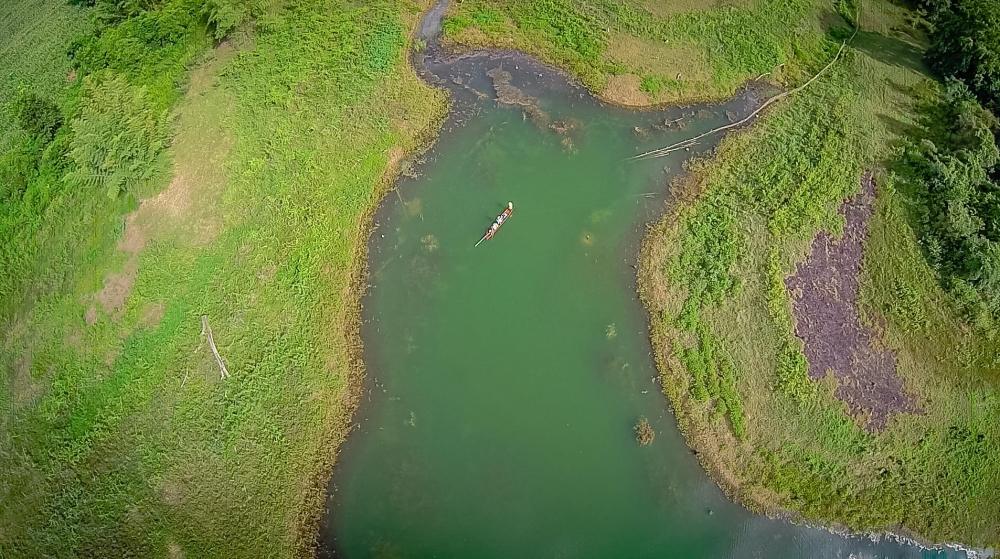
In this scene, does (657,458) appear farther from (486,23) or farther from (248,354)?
(486,23)

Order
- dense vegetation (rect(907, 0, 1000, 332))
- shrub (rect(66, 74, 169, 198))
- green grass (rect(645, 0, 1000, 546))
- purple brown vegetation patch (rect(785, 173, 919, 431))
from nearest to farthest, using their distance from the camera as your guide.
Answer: green grass (rect(645, 0, 1000, 546)) → purple brown vegetation patch (rect(785, 173, 919, 431)) → dense vegetation (rect(907, 0, 1000, 332)) → shrub (rect(66, 74, 169, 198))

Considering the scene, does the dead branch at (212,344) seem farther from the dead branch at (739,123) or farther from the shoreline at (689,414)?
the dead branch at (739,123)

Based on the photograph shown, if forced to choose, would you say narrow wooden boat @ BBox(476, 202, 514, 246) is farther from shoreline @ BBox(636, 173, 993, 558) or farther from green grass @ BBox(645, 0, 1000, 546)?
green grass @ BBox(645, 0, 1000, 546)

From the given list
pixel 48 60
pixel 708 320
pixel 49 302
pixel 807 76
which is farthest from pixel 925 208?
pixel 48 60

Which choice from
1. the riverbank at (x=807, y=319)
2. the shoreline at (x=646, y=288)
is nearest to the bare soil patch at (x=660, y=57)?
the riverbank at (x=807, y=319)

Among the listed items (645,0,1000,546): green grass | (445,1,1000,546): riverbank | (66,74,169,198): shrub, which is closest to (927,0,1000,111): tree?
(445,1,1000,546): riverbank

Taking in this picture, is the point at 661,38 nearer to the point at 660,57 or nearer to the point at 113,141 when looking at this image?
the point at 660,57
